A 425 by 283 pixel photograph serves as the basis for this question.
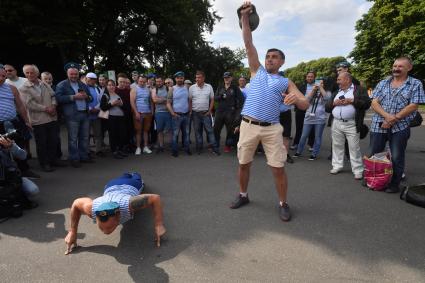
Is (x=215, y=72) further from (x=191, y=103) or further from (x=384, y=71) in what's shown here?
(x=191, y=103)

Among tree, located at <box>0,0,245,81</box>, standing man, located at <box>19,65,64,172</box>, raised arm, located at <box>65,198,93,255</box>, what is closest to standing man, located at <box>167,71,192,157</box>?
standing man, located at <box>19,65,64,172</box>

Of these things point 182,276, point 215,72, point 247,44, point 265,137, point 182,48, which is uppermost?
point 182,48

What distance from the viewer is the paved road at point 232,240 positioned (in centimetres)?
284

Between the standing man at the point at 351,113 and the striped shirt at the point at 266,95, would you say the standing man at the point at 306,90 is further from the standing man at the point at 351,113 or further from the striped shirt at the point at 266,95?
the striped shirt at the point at 266,95

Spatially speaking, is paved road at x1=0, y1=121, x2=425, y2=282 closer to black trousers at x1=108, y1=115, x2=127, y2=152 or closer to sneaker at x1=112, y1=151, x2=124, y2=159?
sneaker at x1=112, y1=151, x2=124, y2=159

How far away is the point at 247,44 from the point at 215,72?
23982 millimetres

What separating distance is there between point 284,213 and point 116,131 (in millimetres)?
4787

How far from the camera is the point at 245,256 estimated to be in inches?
122

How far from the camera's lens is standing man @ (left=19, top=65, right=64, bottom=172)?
5.81m

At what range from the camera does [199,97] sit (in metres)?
7.38

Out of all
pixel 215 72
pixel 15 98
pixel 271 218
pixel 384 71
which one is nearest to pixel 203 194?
pixel 271 218

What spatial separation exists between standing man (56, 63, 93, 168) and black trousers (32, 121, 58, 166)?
0.28 metres

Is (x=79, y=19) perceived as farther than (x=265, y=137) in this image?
Yes

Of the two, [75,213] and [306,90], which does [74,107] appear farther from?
[306,90]
